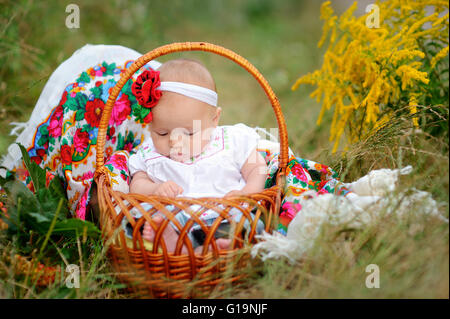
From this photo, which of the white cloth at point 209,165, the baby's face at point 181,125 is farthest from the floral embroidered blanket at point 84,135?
the baby's face at point 181,125

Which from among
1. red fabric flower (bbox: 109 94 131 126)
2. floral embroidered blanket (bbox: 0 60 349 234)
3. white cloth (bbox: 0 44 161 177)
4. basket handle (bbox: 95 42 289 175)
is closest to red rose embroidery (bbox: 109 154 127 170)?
floral embroidered blanket (bbox: 0 60 349 234)

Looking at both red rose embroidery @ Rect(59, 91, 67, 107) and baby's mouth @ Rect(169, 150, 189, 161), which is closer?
baby's mouth @ Rect(169, 150, 189, 161)

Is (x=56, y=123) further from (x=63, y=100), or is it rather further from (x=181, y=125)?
(x=181, y=125)

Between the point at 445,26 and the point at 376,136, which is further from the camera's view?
the point at 445,26

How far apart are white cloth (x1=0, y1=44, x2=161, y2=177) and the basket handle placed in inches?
26.4

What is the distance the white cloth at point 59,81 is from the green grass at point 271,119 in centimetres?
10

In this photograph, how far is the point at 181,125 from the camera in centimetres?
176

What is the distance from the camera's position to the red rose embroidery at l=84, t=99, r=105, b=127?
2123mm

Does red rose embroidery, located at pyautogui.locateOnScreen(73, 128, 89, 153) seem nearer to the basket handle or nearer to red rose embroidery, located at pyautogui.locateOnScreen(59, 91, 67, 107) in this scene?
red rose embroidery, located at pyautogui.locateOnScreen(59, 91, 67, 107)

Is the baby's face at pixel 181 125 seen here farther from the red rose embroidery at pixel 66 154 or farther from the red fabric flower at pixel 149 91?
the red rose embroidery at pixel 66 154

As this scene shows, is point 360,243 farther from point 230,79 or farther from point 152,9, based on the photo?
point 152,9

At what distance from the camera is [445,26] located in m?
2.20
